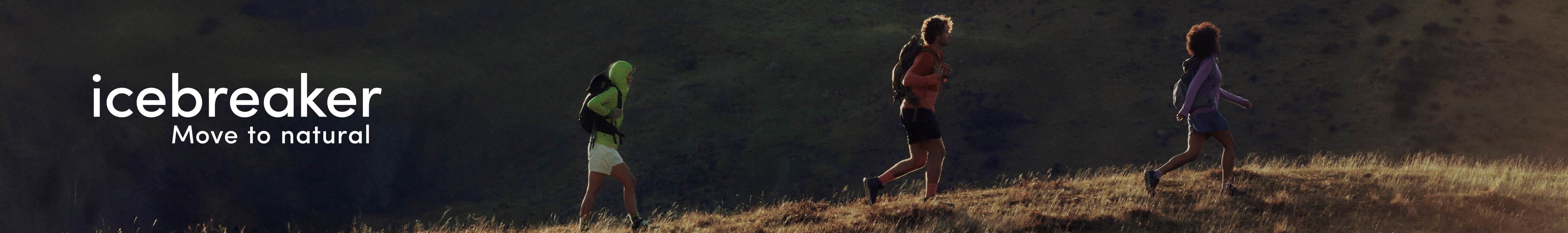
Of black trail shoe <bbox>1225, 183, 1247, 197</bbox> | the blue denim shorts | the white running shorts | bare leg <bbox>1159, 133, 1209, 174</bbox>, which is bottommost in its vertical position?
black trail shoe <bbox>1225, 183, 1247, 197</bbox>

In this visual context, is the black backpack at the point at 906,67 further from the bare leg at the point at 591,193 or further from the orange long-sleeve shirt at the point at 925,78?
the bare leg at the point at 591,193

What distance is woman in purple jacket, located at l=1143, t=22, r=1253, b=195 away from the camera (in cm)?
769

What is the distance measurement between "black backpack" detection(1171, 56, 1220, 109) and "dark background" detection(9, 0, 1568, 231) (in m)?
21.9

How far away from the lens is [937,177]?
792 centimetres

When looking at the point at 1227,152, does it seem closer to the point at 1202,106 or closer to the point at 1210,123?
the point at 1210,123

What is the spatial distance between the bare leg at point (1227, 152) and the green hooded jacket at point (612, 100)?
170 inches

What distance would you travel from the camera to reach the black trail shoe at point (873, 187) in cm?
780

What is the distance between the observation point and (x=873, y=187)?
782cm

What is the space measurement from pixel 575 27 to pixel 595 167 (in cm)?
4164

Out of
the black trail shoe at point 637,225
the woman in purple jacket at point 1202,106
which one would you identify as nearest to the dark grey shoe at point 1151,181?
the woman in purple jacket at point 1202,106

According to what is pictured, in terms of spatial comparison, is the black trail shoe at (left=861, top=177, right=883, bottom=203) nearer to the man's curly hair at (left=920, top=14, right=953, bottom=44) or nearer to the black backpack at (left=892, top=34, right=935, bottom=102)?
the black backpack at (left=892, top=34, right=935, bottom=102)

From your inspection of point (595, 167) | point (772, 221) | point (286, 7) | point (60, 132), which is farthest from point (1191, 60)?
point (286, 7)

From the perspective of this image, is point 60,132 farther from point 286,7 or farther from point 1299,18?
point 1299,18

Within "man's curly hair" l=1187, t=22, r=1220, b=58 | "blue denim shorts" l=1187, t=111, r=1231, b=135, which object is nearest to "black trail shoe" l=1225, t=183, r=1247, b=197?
"blue denim shorts" l=1187, t=111, r=1231, b=135
